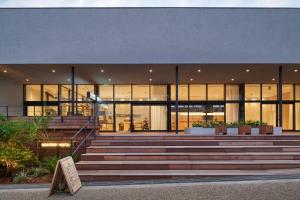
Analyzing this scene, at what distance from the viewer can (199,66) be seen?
15.1m

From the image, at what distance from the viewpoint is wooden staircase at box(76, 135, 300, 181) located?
28.7 feet

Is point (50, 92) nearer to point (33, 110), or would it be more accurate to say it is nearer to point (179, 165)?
point (33, 110)

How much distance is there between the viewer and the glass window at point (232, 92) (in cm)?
2061

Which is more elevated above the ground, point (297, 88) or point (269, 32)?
point (269, 32)

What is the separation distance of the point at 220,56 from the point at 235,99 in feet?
23.1

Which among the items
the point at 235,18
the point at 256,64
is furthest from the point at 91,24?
the point at 256,64

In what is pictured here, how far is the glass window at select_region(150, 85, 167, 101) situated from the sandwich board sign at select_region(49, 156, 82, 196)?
13769mm

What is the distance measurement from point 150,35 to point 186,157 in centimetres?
699

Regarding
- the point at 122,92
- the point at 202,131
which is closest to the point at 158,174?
the point at 202,131

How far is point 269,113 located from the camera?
20.6 m

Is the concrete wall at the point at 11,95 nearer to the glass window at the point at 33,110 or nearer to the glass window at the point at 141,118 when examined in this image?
the glass window at the point at 33,110

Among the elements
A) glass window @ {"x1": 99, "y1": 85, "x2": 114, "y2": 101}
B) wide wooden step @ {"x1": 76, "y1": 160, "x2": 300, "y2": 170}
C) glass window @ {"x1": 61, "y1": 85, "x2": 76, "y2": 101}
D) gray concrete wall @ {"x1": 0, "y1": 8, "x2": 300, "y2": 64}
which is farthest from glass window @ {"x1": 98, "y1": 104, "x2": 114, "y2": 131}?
wide wooden step @ {"x1": 76, "y1": 160, "x2": 300, "y2": 170}

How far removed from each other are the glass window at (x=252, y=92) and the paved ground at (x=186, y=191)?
13748mm

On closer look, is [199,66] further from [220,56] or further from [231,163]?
[231,163]
